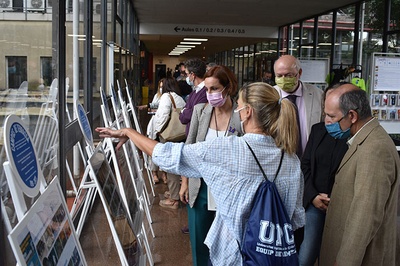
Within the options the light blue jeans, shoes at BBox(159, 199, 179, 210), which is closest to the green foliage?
shoes at BBox(159, 199, 179, 210)

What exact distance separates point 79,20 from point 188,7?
22.7ft

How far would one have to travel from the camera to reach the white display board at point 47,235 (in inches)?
42.9

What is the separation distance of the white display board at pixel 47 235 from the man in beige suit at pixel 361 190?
1147mm

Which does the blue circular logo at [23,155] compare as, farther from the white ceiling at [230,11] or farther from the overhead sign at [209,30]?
the overhead sign at [209,30]

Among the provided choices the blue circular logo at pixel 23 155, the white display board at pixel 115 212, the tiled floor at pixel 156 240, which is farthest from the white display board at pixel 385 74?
the blue circular logo at pixel 23 155

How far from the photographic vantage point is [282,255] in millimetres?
1738

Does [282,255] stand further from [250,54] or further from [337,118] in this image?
[250,54]

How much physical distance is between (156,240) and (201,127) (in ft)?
5.25

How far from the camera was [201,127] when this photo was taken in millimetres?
2969

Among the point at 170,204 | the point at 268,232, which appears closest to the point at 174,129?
the point at 170,204

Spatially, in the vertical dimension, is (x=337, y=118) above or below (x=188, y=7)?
below

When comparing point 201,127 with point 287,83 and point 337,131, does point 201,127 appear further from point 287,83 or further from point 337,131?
point 337,131

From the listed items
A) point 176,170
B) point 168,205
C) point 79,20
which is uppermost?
point 79,20

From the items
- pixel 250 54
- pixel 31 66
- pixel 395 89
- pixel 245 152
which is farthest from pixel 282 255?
pixel 250 54
